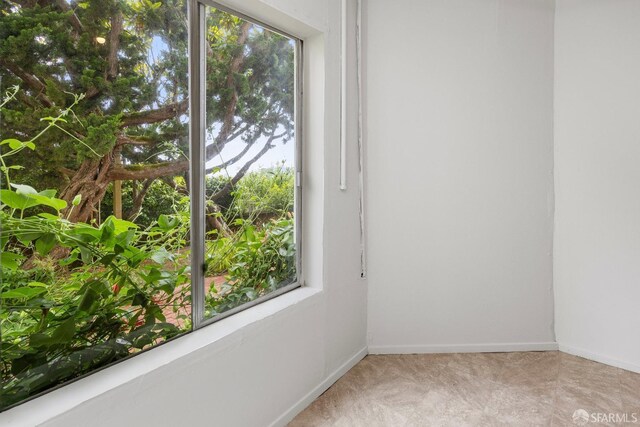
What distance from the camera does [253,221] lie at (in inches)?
83.4

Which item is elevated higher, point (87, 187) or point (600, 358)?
point (87, 187)

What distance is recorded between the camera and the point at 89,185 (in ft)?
4.59

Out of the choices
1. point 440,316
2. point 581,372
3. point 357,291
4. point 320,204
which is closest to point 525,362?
point 581,372

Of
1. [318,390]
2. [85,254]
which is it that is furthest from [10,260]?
[318,390]

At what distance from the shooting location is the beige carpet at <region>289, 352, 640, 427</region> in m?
2.04

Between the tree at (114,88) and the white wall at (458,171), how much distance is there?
1.13m

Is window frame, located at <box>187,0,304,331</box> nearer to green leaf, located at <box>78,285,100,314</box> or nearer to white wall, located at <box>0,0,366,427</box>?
white wall, located at <box>0,0,366,427</box>

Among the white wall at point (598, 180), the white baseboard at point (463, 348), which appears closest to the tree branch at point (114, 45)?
the white baseboard at point (463, 348)

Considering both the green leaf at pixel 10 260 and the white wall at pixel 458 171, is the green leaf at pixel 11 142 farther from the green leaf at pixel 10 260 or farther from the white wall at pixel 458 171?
the white wall at pixel 458 171

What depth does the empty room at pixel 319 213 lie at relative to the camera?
130 centimetres

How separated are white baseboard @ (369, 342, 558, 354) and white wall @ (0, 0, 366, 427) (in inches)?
8.5

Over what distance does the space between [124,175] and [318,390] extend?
1.52m

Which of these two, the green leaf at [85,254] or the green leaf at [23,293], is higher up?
the green leaf at [85,254]

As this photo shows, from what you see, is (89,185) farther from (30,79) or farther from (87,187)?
(30,79)
